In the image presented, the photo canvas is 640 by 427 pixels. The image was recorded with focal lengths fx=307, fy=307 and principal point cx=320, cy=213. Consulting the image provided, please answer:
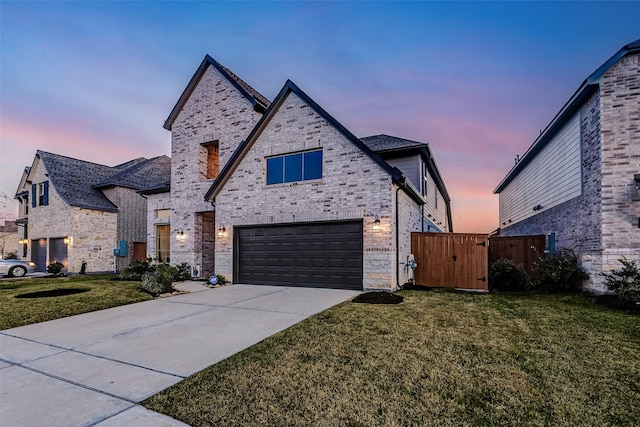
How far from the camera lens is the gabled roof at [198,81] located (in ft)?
46.8

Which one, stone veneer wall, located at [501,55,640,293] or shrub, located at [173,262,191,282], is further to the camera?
shrub, located at [173,262,191,282]

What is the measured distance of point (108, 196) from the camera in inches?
818

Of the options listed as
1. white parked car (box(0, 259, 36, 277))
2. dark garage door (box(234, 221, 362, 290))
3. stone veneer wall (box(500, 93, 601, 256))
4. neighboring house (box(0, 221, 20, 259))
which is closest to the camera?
stone veneer wall (box(500, 93, 601, 256))

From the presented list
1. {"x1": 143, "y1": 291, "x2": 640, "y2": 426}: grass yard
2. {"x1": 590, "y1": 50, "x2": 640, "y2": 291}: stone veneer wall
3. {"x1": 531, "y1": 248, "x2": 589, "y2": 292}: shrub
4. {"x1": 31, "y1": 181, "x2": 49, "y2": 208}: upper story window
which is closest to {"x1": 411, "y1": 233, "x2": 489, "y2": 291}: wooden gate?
{"x1": 531, "y1": 248, "x2": 589, "y2": 292}: shrub

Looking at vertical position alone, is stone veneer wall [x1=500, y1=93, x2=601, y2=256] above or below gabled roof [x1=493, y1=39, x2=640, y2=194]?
below

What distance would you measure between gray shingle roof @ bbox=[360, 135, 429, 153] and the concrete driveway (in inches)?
302

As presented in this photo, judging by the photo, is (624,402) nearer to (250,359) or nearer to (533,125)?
(250,359)

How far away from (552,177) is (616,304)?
7330 millimetres

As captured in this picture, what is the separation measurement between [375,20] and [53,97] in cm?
1818

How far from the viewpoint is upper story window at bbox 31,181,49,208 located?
20.4m

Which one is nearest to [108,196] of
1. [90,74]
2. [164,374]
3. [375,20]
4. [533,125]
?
[90,74]

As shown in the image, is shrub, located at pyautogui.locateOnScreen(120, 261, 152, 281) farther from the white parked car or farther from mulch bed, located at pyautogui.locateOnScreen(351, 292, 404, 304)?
mulch bed, located at pyautogui.locateOnScreen(351, 292, 404, 304)

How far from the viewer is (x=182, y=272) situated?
14109mm

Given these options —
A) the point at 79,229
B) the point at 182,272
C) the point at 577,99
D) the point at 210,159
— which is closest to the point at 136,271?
the point at 182,272
